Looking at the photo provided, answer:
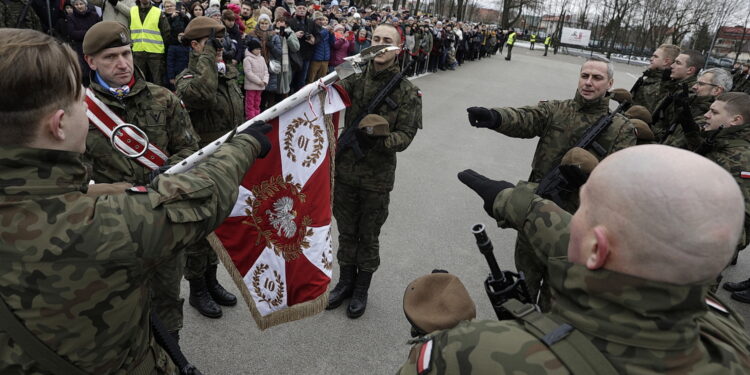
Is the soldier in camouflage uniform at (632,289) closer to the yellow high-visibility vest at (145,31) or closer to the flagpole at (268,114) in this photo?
the flagpole at (268,114)

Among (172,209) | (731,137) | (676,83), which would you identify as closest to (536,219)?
(172,209)

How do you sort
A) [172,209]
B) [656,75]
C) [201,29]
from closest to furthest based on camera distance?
1. [172,209]
2. [201,29]
3. [656,75]

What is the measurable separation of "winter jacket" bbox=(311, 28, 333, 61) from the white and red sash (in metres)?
7.74

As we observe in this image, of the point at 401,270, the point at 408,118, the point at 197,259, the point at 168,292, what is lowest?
the point at 401,270

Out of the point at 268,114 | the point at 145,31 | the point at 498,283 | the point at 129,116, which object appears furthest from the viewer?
the point at 145,31

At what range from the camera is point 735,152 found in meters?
3.47

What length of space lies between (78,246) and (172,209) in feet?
0.75

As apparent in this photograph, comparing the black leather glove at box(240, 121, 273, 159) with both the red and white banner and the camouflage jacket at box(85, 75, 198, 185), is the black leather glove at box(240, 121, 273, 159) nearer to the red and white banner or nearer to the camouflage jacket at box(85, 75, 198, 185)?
the red and white banner

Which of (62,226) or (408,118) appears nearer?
(62,226)

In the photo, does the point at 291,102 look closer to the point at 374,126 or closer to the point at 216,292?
the point at 374,126

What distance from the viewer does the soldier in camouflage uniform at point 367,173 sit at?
10.8ft

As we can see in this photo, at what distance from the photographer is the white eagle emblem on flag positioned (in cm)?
239

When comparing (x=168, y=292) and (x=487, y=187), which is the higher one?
(x=487, y=187)

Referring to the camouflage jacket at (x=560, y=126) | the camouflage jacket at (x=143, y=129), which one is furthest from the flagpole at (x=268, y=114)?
the camouflage jacket at (x=560, y=126)
